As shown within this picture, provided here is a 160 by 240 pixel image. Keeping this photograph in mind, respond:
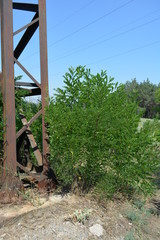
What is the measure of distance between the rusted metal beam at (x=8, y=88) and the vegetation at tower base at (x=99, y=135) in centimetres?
67

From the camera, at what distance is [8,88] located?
13.9 ft

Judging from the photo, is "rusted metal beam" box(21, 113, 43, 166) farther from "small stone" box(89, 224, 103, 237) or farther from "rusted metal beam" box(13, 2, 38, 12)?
"rusted metal beam" box(13, 2, 38, 12)

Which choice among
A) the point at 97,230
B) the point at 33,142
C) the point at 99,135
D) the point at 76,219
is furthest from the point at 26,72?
the point at 97,230

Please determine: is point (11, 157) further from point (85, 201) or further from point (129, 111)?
point (129, 111)

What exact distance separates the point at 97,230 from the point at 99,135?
4.25 feet

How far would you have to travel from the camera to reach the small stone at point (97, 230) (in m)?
3.22

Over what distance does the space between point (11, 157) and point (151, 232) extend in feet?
8.07

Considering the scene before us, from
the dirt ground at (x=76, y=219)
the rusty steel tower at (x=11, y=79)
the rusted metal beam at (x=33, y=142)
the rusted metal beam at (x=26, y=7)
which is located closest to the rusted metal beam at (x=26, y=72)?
the rusty steel tower at (x=11, y=79)

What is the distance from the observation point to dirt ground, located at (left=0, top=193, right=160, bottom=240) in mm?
3191

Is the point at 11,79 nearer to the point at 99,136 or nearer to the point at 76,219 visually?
the point at 99,136

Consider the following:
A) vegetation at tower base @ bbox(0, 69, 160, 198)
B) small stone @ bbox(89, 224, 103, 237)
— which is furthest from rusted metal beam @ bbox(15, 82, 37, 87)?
small stone @ bbox(89, 224, 103, 237)

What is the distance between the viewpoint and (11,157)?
166 inches

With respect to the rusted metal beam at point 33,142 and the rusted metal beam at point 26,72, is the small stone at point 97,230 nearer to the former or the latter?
the rusted metal beam at point 33,142

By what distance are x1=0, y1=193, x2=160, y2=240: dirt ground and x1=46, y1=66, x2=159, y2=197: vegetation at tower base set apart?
320 millimetres
